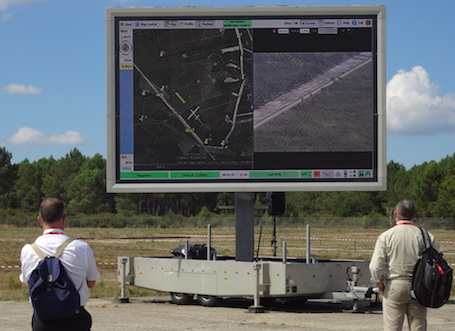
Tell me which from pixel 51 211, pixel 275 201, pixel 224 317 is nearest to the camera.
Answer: pixel 51 211

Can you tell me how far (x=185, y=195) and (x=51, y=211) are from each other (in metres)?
149

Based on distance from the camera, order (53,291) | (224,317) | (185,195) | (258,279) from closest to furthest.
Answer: (53,291), (224,317), (258,279), (185,195)

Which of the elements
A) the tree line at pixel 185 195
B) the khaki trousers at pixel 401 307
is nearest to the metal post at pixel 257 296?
the khaki trousers at pixel 401 307

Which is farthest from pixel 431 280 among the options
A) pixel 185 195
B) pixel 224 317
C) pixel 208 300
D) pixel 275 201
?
pixel 185 195

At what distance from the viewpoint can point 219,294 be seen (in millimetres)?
19188

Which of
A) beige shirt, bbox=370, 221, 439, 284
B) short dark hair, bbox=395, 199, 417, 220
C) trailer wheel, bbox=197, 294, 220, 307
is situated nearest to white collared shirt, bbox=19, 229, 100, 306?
beige shirt, bbox=370, 221, 439, 284

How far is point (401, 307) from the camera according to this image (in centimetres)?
1022

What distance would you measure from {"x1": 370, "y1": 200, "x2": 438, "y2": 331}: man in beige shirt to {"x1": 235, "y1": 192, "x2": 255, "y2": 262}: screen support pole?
1061 cm

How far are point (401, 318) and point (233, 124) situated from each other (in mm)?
10427

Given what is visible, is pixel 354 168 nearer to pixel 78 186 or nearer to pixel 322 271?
pixel 322 271

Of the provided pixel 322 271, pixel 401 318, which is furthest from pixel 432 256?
pixel 322 271

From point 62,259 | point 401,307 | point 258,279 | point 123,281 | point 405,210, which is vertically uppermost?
point 405,210

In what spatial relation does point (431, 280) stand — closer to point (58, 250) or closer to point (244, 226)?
point (58, 250)

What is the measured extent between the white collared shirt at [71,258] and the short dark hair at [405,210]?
385 cm
